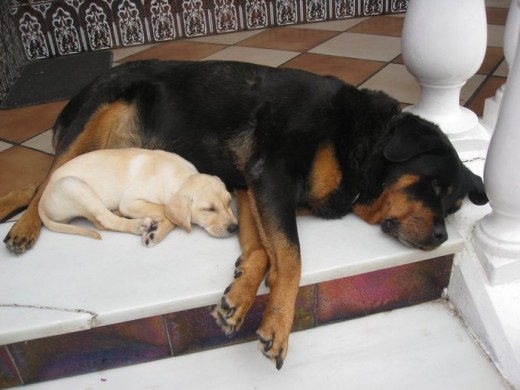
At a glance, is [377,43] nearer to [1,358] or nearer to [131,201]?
[131,201]

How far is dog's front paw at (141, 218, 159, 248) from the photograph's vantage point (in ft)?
4.93

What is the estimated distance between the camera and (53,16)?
341 centimetres

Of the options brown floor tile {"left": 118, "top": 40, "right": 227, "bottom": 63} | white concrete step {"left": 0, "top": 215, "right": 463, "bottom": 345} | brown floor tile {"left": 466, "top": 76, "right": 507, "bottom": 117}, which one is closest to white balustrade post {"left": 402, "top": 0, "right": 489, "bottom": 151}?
white concrete step {"left": 0, "top": 215, "right": 463, "bottom": 345}

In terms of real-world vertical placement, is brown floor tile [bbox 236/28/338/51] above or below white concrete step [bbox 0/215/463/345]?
above

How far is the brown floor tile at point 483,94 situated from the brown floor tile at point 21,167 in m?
1.98

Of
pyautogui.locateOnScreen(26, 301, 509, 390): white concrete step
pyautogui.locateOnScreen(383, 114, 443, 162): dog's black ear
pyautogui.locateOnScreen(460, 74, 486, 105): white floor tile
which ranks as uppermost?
pyautogui.locateOnScreen(383, 114, 443, 162): dog's black ear

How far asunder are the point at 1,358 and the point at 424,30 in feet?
5.13

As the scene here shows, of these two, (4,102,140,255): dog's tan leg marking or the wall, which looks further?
the wall

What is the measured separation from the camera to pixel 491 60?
3.00 m

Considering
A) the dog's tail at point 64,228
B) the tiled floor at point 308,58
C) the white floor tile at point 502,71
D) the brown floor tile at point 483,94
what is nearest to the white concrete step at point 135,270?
the dog's tail at point 64,228

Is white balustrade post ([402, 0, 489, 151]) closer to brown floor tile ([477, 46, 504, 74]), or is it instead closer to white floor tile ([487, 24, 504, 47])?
brown floor tile ([477, 46, 504, 74])

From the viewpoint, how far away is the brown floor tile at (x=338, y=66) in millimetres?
2820

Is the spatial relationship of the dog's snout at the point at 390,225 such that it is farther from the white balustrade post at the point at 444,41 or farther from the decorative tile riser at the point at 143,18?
the decorative tile riser at the point at 143,18

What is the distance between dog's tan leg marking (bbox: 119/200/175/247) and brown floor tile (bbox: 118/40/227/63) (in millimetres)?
1891
